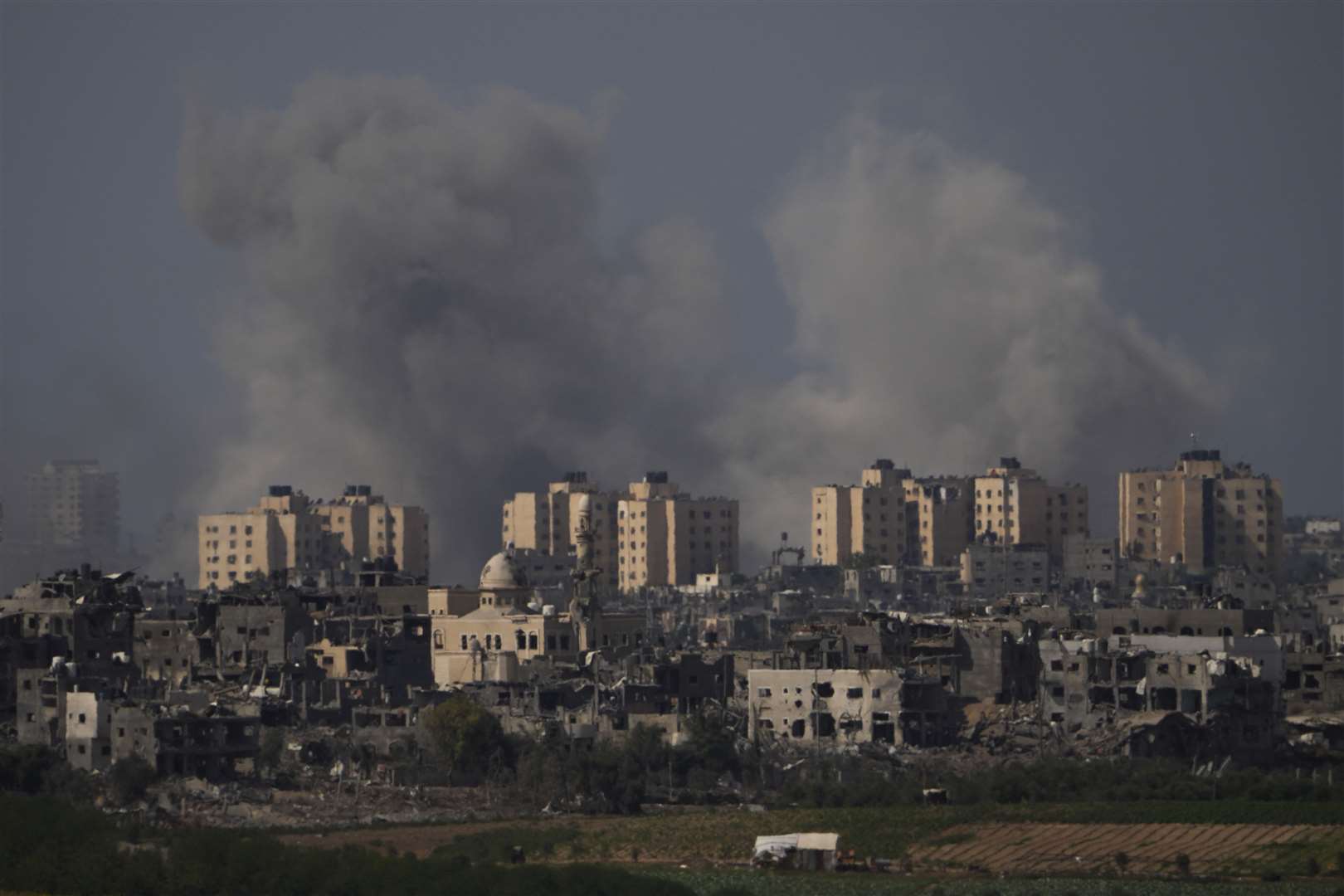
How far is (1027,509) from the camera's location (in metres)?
159

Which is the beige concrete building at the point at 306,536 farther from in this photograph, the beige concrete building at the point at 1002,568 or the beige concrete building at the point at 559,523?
the beige concrete building at the point at 1002,568

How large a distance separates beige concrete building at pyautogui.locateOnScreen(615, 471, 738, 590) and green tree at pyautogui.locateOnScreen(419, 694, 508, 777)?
77.6m

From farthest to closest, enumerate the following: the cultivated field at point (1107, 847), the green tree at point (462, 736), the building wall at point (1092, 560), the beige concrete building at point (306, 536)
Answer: the beige concrete building at point (306, 536)
the building wall at point (1092, 560)
the green tree at point (462, 736)
the cultivated field at point (1107, 847)

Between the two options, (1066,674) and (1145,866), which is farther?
(1066,674)

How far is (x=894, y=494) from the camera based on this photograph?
16262cm

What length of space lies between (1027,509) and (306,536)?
100 ft

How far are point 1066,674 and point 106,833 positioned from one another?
86.3 ft

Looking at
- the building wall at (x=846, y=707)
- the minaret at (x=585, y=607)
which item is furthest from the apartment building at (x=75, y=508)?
the building wall at (x=846, y=707)

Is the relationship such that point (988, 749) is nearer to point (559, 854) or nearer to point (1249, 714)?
point (1249, 714)

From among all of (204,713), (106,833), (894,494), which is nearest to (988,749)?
(204,713)

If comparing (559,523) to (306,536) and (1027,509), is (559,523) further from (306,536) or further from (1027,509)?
(1027,509)

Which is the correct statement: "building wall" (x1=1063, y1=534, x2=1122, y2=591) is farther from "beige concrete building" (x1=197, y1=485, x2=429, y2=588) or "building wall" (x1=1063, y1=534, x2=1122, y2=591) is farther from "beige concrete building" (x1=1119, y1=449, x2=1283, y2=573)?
"beige concrete building" (x1=197, y1=485, x2=429, y2=588)

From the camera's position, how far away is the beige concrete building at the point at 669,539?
524 ft

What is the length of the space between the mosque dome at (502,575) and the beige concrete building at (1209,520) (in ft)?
181
